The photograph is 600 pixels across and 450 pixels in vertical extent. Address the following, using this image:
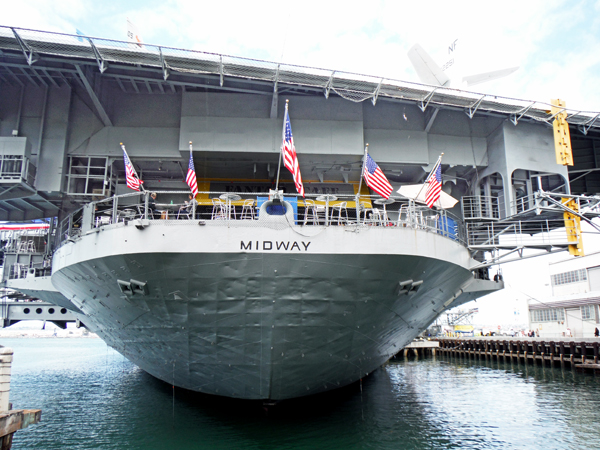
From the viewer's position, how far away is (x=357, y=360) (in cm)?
1108

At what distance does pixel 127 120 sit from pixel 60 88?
2.35 metres

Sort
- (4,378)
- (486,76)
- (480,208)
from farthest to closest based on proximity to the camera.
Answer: (486,76) → (480,208) → (4,378)

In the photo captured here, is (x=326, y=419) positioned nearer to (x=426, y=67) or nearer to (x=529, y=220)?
(x=529, y=220)

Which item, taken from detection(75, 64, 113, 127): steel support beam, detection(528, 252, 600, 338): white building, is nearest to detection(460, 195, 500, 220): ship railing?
detection(75, 64, 113, 127): steel support beam

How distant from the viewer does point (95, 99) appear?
12.7 m

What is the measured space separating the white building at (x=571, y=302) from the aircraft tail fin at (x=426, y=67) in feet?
72.2

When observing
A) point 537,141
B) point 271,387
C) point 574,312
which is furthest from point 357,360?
point 574,312

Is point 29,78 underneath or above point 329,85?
above

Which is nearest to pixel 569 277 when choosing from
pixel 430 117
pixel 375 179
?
pixel 430 117

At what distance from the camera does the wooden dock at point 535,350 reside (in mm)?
22891

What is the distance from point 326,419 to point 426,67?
1260cm

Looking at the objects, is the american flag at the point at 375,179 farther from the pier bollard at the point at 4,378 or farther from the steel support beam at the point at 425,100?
the pier bollard at the point at 4,378

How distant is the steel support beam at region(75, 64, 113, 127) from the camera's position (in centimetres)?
1220

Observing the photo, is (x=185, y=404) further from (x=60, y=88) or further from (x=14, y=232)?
(x=14, y=232)
